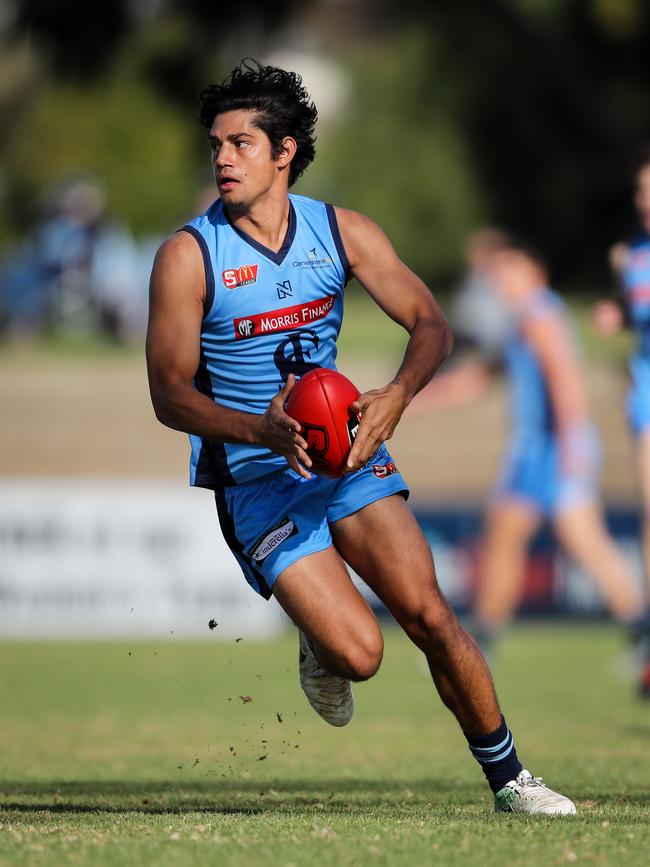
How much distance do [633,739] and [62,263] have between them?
923 inches

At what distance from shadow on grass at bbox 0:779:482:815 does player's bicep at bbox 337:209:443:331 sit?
6.15 feet

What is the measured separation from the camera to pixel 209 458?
608 centimetres

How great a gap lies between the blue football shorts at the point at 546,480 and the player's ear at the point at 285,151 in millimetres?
6323

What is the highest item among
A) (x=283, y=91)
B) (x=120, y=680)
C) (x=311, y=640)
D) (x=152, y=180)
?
(x=152, y=180)

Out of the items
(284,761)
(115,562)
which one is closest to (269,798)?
(284,761)

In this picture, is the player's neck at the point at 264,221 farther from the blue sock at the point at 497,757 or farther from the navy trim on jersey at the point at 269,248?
the blue sock at the point at 497,757

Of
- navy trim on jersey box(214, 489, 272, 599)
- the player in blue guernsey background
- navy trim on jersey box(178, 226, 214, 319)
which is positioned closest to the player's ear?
the player in blue guernsey background

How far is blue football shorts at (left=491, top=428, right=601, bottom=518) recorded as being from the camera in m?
12.1

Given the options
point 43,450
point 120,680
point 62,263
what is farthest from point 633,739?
point 62,263

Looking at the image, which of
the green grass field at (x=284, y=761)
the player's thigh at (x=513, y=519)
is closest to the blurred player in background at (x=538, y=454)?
the player's thigh at (x=513, y=519)

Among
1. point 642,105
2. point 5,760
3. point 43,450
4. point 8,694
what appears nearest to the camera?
point 5,760

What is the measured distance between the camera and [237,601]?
15.1 m

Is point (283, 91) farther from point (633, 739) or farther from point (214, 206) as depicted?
point (633, 739)

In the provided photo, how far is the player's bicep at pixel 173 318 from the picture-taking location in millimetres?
5715
